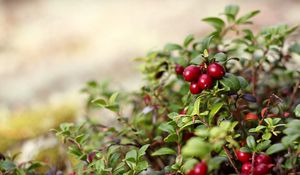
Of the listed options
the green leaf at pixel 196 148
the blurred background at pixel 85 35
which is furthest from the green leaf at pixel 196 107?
the blurred background at pixel 85 35

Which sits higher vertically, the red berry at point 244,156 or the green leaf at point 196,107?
the green leaf at point 196,107

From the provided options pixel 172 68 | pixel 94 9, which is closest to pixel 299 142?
pixel 172 68

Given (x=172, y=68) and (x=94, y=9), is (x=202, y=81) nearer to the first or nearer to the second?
(x=172, y=68)

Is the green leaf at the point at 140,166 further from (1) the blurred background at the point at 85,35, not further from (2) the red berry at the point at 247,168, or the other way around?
(1) the blurred background at the point at 85,35

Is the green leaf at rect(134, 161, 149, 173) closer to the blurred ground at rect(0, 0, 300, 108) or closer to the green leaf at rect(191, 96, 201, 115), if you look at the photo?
the green leaf at rect(191, 96, 201, 115)

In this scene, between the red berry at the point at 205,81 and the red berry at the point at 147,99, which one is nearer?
the red berry at the point at 205,81

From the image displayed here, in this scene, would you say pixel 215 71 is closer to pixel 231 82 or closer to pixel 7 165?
pixel 231 82

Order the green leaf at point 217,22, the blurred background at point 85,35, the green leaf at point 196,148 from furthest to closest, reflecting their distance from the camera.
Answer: the blurred background at point 85,35 < the green leaf at point 217,22 < the green leaf at point 196,148

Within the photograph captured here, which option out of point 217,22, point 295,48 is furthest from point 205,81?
point 295,48
